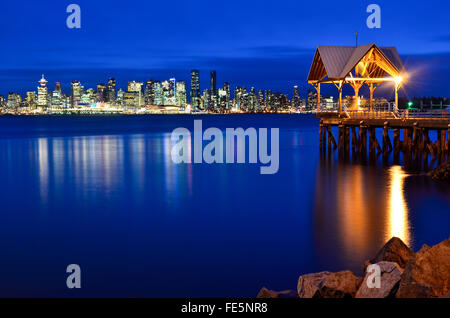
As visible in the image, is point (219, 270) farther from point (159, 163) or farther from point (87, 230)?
point (159, 163)

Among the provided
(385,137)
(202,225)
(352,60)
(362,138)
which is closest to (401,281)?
(202,225)

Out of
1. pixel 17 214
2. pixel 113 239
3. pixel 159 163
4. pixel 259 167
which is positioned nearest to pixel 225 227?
pixel 113 239

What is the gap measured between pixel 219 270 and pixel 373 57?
1023 inches

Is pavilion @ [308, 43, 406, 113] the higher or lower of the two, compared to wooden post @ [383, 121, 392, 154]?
higher

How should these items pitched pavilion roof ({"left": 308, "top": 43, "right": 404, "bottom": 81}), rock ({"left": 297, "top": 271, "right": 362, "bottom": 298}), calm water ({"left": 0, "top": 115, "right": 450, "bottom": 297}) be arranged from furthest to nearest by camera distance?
1. pitched pavilion roof ({"left": 308, "top": 43, "right": 404, "bottom": 81})
2. calm water ({"left": 0, "top": 115, "right": 450, "bottom": 297})
3. rock ({"left": 297, "top": 271, "right": 362, "bottom": 298})

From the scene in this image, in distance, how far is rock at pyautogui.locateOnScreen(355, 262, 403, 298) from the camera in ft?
27.9

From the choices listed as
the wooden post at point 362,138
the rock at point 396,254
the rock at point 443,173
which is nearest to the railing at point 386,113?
the wooden post at point 362,138

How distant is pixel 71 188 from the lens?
83.7ft

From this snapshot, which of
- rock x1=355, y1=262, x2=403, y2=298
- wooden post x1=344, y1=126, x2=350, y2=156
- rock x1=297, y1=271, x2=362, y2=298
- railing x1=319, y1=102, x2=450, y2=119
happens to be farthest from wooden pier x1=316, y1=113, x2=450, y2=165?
rock x1=297, y1=271, x2=362, y2=298

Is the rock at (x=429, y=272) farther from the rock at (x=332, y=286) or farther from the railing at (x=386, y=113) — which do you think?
the railing at (x=386, y=113)

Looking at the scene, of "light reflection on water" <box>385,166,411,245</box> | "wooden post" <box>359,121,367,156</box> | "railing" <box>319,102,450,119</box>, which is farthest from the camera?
"wooden post" <box>359,121,367,156</box>

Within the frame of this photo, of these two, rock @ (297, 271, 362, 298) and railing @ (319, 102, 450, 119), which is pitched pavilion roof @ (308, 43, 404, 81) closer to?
railing @ (319, 102, 450, 119)

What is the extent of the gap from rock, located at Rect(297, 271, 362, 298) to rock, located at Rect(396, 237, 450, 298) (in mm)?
865

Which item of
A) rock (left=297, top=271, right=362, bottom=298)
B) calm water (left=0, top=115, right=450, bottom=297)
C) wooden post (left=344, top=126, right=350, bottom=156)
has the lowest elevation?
calm water (left=0, top=115, right=450, bottom=297)
